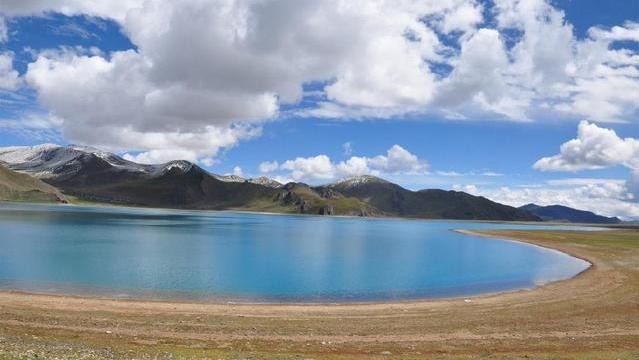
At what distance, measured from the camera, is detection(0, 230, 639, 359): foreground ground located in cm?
2786

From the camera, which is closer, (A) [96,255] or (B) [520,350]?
(B) [520,350]

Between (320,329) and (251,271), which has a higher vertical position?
(320,329)

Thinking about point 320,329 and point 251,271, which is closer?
point 320,329

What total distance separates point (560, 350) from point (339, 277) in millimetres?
39303

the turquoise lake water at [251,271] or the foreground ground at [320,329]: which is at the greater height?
the foreground ground at [320,329]

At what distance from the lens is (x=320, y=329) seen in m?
35.3

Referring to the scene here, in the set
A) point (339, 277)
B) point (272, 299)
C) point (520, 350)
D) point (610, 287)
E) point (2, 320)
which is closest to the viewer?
point (520, 350)

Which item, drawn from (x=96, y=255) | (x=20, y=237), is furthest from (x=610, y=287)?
(x=20, y=237)

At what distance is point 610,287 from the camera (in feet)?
200

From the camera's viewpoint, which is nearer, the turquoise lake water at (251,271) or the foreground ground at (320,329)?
the foreground ground at (320,329)

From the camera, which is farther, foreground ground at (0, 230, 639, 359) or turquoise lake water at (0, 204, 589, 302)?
turquoise lake water at (0, 204, 589, 302)

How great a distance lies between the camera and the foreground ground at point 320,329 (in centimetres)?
2786

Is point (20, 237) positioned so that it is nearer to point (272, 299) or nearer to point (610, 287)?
point (272, 299)

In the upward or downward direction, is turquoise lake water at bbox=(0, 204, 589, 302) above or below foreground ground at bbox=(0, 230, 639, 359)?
below
